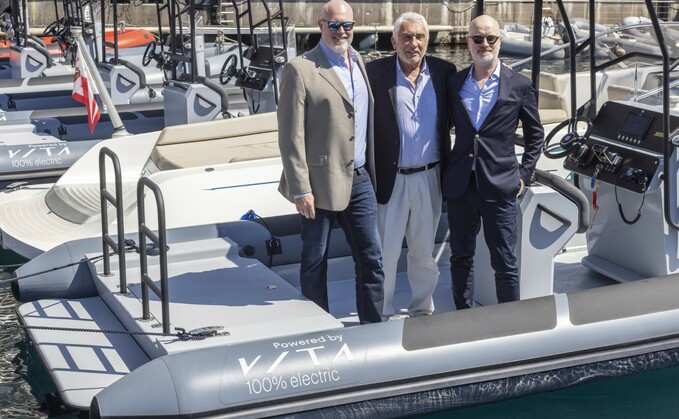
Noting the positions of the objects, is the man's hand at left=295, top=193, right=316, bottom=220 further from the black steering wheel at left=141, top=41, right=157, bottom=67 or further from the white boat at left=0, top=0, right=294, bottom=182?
the black steering wheel at left=141, top=41, right=157, bottom=67

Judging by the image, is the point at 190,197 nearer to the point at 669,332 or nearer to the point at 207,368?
the point at 207,368

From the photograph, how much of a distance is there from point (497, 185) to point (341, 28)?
1002 mm

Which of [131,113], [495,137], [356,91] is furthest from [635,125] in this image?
[131,113]

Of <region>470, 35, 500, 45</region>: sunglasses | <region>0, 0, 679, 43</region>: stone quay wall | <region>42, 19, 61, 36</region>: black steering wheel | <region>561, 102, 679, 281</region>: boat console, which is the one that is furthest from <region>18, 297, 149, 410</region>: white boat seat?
<region>0, 0, 679, 43</region>: stone quay wall

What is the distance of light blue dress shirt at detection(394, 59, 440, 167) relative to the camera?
15.5ft

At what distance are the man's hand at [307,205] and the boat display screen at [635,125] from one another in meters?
1.92

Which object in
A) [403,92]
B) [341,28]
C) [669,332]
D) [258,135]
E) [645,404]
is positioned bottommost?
[645,404]

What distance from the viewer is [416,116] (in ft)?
15.6

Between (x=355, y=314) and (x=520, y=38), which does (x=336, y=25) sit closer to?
(x=355, y=314)

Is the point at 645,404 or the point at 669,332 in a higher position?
the point at 669,332

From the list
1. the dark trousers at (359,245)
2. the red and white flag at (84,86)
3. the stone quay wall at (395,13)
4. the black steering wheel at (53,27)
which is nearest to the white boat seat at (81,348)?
the dark trousers at (359,245)

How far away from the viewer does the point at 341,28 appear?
4.48 metres

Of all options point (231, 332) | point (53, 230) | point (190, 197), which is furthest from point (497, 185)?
point (53, 230)

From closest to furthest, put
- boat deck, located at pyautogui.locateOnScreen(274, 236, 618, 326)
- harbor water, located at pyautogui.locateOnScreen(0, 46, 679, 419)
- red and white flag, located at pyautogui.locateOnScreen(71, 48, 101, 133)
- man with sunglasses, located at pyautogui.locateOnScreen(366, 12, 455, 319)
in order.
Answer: man with sunglasses, located at pyautogui.locateOnScreen(366, 12, 455, 319) < harbor water, located at pyautogui.locateOnScreen(0, 46, 679, 419) < boat deck, located at pyautogui.locateOnScreen(274, 236, 618, 326) < red and white flag, located at pyautogui.locateOnScreen(71, 48, 101, 133)
